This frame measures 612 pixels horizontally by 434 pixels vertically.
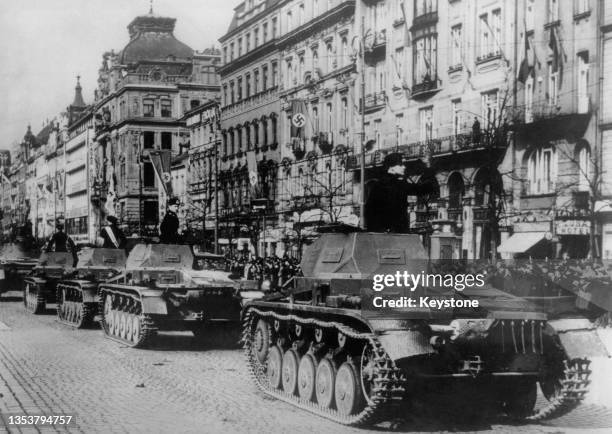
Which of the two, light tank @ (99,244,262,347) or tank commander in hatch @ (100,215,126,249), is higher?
tank commander in hatch @ (100,215,126,249)

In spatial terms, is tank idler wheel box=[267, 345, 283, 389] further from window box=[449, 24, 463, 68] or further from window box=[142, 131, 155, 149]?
window box=[142, 131, 155, 149]

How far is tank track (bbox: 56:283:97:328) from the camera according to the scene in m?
21.6

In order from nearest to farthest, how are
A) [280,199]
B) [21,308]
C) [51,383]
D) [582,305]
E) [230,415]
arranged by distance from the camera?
[230,415]
[51,383]
[582,305]
[21,308]
[280,199]

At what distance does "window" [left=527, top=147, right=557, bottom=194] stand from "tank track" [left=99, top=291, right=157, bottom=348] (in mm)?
10530

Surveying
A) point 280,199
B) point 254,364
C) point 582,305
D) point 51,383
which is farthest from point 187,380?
point 280,199

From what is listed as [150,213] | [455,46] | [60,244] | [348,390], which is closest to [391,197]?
[348,390]

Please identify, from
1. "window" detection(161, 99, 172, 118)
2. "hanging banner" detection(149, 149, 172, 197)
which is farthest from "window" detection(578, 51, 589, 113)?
"window" detection(161, 99, 172, 118)

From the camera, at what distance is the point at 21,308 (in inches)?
1121

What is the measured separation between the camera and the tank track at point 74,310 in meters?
21.6

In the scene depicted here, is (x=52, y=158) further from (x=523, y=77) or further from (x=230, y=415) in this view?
(x=230, y=415)

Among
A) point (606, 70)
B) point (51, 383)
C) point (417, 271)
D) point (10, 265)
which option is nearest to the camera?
point (417, 271)

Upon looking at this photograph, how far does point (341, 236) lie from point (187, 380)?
3.05m

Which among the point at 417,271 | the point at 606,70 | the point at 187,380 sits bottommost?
the point at 187,380

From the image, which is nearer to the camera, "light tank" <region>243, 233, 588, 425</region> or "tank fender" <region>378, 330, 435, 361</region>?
"tank fender" <region>378, 330, 435, 361</region>
